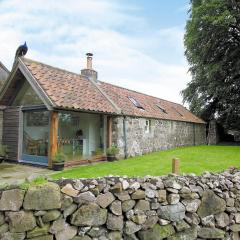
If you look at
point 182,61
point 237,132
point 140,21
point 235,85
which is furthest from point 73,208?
point 182,61

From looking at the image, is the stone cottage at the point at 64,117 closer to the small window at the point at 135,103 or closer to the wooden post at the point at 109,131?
the wooden post at the point at 109,131

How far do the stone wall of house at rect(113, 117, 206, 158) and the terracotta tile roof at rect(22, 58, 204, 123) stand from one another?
620mm

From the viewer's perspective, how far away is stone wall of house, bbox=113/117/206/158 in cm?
1870

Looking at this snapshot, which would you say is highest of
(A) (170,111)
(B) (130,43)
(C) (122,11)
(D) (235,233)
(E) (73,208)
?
(B) (130,43)

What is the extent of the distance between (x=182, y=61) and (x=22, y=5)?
2909cm

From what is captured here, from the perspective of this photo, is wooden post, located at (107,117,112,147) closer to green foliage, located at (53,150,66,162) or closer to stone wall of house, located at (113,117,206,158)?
stone wall of house, located at (113,117,206,158)

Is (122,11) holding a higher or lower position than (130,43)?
lower

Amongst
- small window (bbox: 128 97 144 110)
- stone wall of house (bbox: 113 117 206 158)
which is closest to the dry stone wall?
stone wall of house (bbox: 113 117 206 158)

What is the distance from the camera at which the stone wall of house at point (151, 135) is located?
18.7m

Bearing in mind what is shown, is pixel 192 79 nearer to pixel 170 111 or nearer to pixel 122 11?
pixel 170 111

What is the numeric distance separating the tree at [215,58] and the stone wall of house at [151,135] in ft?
16.3

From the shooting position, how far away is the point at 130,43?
2261 centimetres

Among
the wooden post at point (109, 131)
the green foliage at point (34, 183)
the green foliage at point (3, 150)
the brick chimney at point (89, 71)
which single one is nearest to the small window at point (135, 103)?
the brick chimney at point (89, 71)

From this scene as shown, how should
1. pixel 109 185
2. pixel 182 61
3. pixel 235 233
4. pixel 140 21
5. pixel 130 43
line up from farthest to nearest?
pixel 182 61 < pixel 130 43 < pixel 140 21 < pixel 235 233 < pixel 109 185
